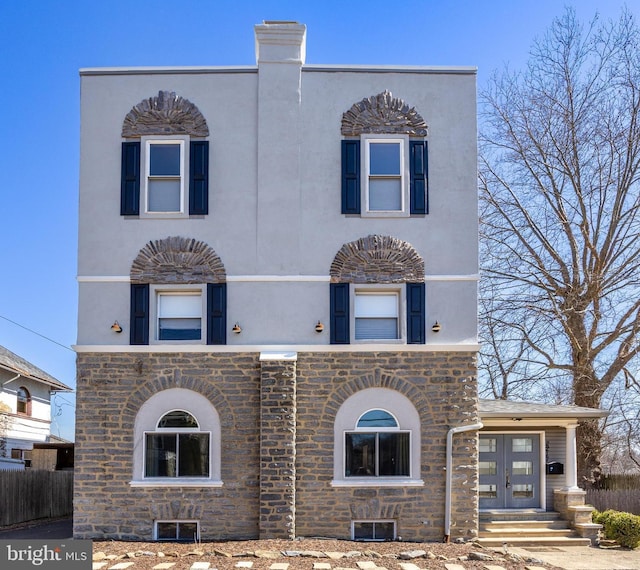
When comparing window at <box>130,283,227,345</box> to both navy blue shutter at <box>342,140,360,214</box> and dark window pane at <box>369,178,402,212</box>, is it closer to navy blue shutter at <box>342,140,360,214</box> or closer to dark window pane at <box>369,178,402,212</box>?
navy blue shutter at <box>342,140,360,214</box>

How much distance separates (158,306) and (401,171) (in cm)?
535

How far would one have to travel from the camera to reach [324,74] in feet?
54.0

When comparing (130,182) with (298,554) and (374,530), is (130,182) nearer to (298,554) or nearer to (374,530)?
(298,554)

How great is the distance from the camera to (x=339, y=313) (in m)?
15.9

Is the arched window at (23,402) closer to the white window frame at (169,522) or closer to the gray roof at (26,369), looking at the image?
the gray roof at (26,369)

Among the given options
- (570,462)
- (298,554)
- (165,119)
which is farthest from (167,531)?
(570,462)

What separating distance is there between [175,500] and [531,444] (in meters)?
7.92

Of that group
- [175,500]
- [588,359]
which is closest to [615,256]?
[588,359]

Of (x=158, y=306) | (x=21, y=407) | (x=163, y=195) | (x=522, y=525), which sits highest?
(x=163, y=195)

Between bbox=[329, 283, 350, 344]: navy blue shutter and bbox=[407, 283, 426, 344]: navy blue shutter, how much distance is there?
1.18m

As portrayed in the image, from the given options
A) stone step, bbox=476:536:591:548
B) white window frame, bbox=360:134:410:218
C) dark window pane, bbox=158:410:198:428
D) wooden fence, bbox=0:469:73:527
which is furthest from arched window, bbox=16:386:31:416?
stone step, bbox=476:536:591:548

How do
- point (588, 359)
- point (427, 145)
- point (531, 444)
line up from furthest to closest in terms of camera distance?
point (588, 359), point (531, 444), point (427, 145)

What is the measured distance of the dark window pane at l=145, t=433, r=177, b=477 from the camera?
15.7 metres

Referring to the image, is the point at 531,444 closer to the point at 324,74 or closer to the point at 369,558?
the point at 369,558
